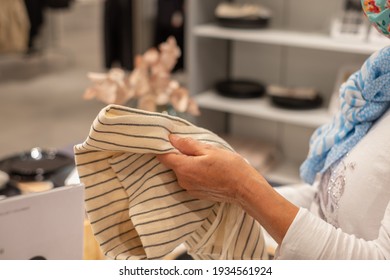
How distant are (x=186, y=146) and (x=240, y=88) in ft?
7.66

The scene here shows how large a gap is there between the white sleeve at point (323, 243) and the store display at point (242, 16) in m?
2.25

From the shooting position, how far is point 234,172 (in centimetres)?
98

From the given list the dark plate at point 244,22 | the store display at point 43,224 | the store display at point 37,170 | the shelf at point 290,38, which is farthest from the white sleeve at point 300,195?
the dark plate at point 244,22

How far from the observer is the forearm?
0.96 m

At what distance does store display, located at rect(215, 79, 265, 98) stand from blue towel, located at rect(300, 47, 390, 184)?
194cm

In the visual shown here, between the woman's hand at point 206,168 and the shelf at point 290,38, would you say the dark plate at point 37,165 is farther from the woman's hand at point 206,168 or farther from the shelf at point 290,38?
the shelf at point 290,38

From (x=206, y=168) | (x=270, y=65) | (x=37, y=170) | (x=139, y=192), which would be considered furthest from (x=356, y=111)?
(x=270, y=65)

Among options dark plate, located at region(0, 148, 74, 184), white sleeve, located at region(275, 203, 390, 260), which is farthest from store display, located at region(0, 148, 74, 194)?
white sleeve, located at region(275, 203, 390, 260)

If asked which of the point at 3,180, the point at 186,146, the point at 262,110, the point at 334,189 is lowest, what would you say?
the point at 262,110

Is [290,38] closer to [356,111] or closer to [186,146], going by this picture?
[356,111]

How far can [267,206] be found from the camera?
3.17 ft
